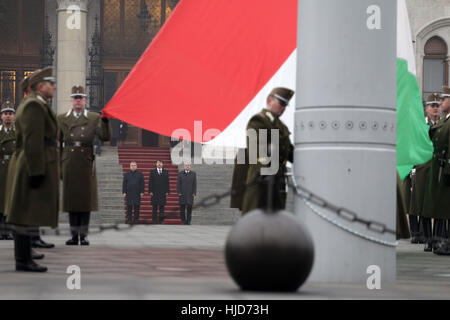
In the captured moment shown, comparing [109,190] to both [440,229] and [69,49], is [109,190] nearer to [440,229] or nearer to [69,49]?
[69,49]

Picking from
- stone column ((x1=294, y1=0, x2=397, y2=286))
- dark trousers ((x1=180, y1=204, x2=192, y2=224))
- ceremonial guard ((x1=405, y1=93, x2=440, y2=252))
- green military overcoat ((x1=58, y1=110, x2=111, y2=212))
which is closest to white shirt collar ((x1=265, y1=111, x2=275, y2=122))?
stone column ((x1=294, y1=0, x2=397, y2=286))

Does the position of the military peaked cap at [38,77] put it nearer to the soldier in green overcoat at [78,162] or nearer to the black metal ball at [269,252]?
the soldier in green overcoat at [78,162]

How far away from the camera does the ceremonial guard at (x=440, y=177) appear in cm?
1155

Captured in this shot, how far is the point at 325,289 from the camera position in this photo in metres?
6.81

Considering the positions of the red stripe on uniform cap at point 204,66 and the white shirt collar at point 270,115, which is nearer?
the white shirt collar at point 270,115

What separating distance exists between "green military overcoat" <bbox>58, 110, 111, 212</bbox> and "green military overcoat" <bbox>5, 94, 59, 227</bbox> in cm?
323

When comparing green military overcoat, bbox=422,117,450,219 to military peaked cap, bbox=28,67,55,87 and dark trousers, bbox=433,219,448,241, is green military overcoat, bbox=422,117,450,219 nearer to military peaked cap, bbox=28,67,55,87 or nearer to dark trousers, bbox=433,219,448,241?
dark trousers, bbox=433,219,448,241

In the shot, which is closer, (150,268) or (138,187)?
(150,268)

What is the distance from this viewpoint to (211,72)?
9.28 meters

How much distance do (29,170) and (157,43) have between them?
2.08 m

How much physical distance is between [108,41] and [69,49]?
328 centimetres

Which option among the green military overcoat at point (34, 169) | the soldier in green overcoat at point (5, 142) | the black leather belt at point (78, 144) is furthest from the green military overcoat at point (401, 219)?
the soldier in green overcoat at point (5, 142)
